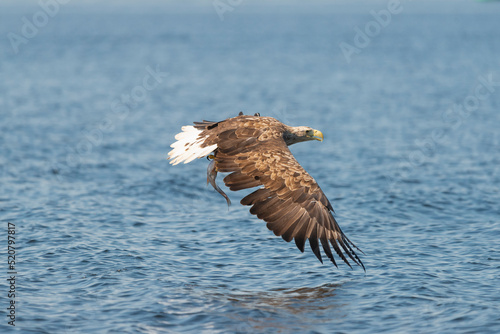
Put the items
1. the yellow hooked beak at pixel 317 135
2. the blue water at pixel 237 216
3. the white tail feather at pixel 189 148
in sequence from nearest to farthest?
the blue water at pixel 237 216 → the white tail feather at pixel 189 148 → the yellow hooked beak at pixel 317 135

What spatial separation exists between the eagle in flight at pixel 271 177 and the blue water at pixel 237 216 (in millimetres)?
1126

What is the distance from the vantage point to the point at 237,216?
1538 cm

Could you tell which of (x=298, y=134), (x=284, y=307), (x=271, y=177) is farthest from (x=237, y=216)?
(x=284, y=307)

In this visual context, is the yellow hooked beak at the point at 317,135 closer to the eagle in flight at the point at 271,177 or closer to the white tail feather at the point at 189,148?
the eagle in flight at the point at 271,177

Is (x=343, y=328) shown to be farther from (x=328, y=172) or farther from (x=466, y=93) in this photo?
(x=466, y=93)

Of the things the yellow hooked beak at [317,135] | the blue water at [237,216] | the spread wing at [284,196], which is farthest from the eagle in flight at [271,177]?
the blue water at [237,216]

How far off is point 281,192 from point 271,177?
0.32 meters

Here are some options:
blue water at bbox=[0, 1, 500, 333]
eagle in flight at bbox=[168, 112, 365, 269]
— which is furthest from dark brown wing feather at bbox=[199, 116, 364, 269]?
blue water at bbox=[0, 1, 500, 333]

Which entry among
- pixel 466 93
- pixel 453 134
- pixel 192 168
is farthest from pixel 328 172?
pixel 466 93

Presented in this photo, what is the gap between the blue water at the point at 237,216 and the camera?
32.2ft

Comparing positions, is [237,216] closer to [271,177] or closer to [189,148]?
[189,148]

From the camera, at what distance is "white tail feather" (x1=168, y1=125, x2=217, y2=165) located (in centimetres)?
1109

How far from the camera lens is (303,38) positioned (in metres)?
83.8

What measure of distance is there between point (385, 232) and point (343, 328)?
5213 millimetres
